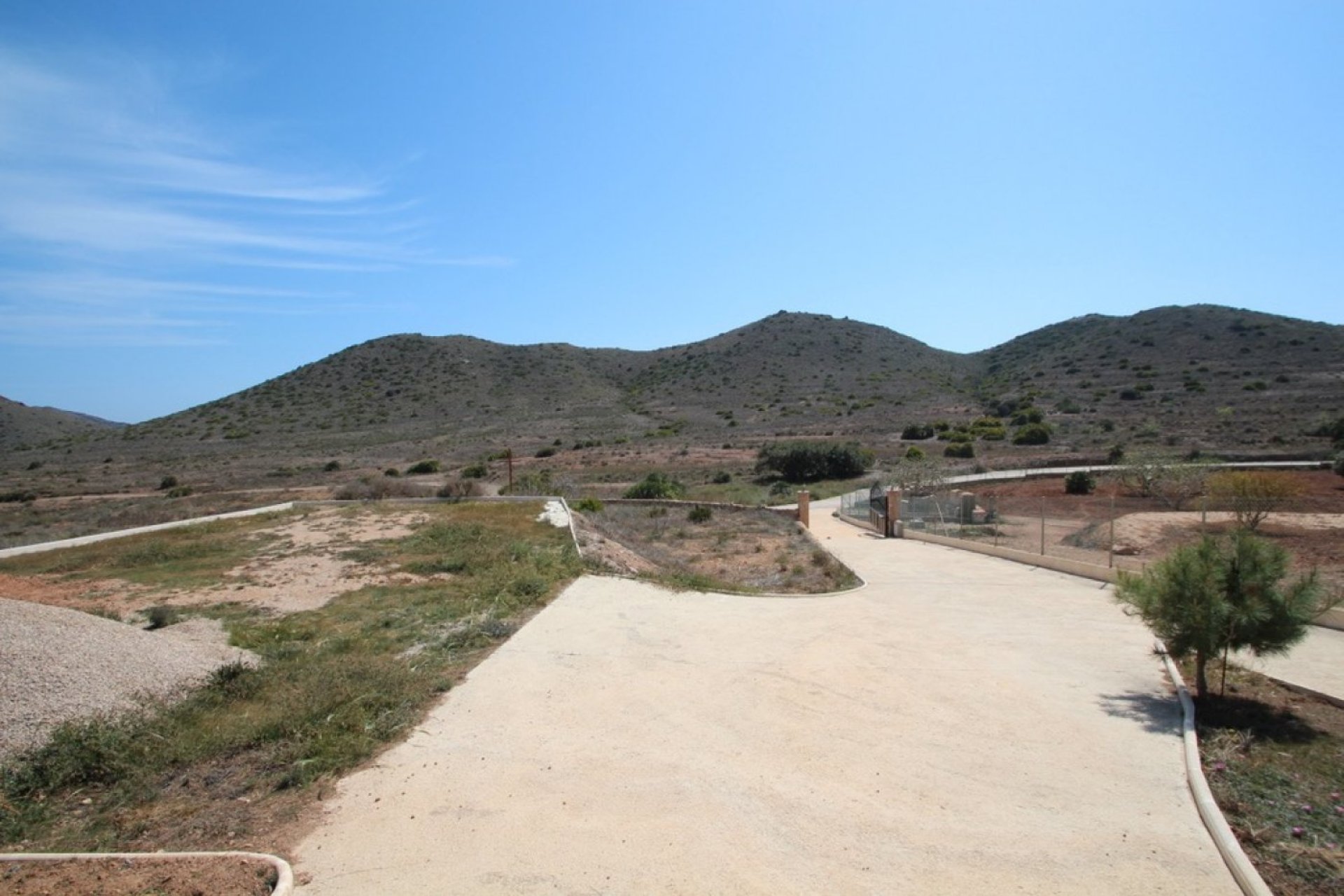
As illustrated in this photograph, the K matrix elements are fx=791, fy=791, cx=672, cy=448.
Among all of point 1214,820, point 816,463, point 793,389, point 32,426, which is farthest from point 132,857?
point 32,426

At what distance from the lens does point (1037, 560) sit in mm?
19312

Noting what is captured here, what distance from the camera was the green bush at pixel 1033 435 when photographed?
188ft

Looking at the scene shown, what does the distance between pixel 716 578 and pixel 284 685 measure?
12.8 m

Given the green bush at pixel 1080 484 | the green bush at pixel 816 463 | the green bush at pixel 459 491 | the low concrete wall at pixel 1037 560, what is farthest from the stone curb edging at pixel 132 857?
the green bush at pixel 816 463

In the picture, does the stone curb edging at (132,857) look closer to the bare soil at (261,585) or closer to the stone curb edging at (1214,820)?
the stone curb edging at (1214,820)

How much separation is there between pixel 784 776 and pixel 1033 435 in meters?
56.8

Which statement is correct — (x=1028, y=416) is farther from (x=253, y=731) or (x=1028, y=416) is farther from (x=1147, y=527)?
(x=253, y=731)

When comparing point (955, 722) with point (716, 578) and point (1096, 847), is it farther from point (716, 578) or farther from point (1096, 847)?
point (716, 578)

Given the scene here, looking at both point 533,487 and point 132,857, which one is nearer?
point 132,857

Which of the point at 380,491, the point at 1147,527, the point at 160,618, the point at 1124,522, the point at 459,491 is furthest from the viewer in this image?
the point at 380,491

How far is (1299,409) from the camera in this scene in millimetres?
56125

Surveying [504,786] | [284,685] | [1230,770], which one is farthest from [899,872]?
[284,685]

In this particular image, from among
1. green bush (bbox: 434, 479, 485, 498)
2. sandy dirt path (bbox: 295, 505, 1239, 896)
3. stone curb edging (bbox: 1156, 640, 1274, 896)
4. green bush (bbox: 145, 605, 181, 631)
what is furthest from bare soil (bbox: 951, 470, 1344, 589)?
green bush (bbox: 434, 479, 485, 498)

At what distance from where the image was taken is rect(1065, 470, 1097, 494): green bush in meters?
34.2
